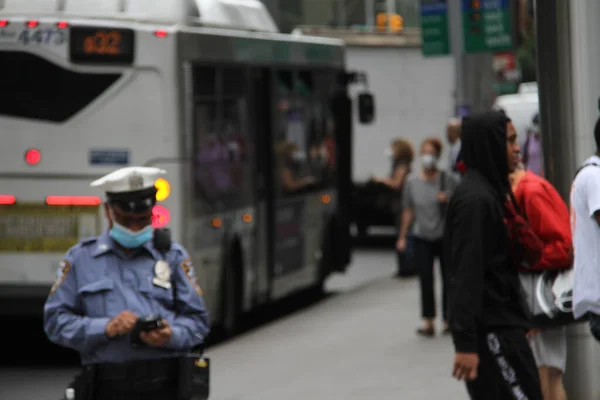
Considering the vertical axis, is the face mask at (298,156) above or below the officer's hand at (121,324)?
above

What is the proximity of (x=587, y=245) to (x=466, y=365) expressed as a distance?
80 centimetres

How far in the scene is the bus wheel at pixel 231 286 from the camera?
14352 millimetres

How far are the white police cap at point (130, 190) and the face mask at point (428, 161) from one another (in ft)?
27.9

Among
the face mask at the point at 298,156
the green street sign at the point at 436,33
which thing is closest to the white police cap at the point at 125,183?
the face mask at the point at 298,156

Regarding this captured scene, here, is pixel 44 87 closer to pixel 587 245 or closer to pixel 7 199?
pixel 7 199

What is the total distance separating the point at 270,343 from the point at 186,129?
7.82 feet

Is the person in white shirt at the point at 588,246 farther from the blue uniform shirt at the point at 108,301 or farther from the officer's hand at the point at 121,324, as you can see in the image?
the officer's hand at the point at 121,324

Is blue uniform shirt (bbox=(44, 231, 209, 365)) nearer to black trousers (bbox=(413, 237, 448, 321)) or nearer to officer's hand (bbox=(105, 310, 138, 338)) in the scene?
officer's hand (bbox=(105, 310, 138, 338))

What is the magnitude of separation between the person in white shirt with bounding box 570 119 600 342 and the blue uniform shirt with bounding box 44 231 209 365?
167 cm

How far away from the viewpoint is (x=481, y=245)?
253 inches

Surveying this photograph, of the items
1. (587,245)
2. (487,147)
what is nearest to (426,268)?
(587,245)

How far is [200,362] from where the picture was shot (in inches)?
239

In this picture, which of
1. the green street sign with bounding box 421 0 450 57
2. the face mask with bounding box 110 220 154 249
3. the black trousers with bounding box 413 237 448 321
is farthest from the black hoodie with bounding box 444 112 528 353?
the green street sign with bounding box 421 0 450 57

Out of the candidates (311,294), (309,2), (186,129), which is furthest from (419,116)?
(309,2)
